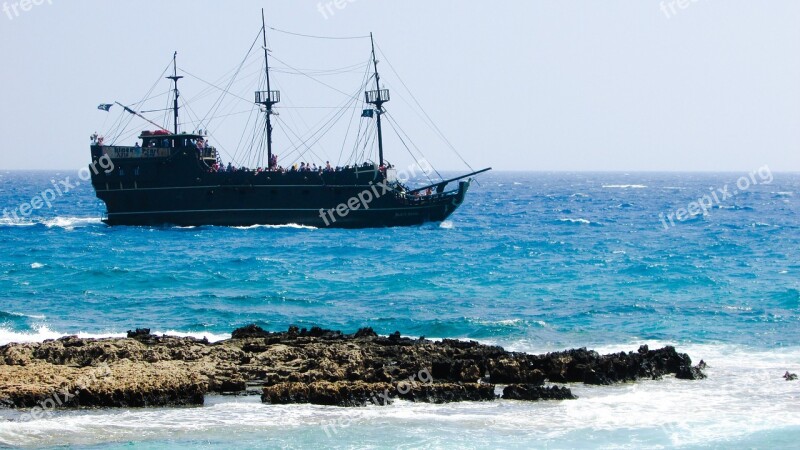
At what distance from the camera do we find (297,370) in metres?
20.5

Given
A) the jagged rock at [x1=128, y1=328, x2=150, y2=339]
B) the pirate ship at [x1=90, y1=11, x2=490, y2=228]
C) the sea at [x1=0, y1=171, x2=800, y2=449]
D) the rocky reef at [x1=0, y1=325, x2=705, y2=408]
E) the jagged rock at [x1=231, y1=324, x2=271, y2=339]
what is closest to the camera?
the sea at [x1=0, y1=171, x2=800, y2=449]

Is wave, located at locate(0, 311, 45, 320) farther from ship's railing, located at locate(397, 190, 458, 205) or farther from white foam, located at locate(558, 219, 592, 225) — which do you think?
white foam, located at locate(558, 219, 592, 225)

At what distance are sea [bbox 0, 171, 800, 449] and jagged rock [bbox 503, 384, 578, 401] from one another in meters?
A: 0.20

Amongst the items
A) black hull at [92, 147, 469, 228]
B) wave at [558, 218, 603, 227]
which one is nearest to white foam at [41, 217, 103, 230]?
black hull at [92, 147, 469, 228]

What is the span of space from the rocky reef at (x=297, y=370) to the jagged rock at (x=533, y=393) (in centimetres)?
2

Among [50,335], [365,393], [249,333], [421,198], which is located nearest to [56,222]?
[421,198]

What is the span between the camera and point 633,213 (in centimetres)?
8731

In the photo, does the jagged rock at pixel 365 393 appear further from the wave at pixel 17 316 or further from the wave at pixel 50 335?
the wave at pixel 17 316

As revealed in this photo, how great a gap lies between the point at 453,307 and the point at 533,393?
13008mm

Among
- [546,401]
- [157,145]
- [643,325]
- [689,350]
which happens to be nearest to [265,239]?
[157,145]

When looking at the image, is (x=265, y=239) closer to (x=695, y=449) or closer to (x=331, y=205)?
(x=331, y=205)

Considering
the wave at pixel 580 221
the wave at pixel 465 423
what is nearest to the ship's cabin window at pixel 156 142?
the wave at pixel 580 221

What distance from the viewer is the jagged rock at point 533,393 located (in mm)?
19281

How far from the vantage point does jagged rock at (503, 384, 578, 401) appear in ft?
63.3
